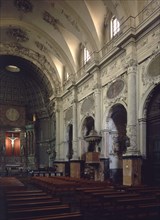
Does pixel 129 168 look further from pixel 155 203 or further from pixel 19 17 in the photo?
pixel 19 17

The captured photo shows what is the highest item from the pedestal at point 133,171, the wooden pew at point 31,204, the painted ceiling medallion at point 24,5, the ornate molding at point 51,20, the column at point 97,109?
the painted ceiling medallion at point 24,5

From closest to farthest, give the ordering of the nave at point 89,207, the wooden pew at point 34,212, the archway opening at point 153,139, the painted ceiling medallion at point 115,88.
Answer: the wooden pew at point 34,212, the nave at point 89,207, the archway opening at point 153,139, the painted ceiling medallion at point 115,88

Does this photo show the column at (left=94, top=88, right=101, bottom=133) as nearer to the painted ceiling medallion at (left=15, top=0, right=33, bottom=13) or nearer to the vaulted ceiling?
the vaulted ceiling

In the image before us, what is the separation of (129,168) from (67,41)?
11.3 metres

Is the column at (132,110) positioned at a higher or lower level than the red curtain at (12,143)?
higher

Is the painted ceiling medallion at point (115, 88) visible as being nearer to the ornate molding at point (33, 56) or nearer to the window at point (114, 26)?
the window at point (114, 26)

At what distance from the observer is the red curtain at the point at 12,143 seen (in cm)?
2953

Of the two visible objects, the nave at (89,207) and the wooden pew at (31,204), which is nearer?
the nave at (89,207)

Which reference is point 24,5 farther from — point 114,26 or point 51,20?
point 114,26

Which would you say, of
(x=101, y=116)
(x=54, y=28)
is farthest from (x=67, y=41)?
(x=101, y=116)

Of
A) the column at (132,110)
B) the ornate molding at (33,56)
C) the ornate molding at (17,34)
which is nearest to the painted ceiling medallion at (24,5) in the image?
the ornate molding at (17,34)

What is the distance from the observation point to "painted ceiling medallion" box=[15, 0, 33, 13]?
1813cm

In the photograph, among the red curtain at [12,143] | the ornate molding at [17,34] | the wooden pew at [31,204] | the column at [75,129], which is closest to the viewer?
the wooden pew at [31,204]

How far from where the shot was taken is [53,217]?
3799 millimetres
